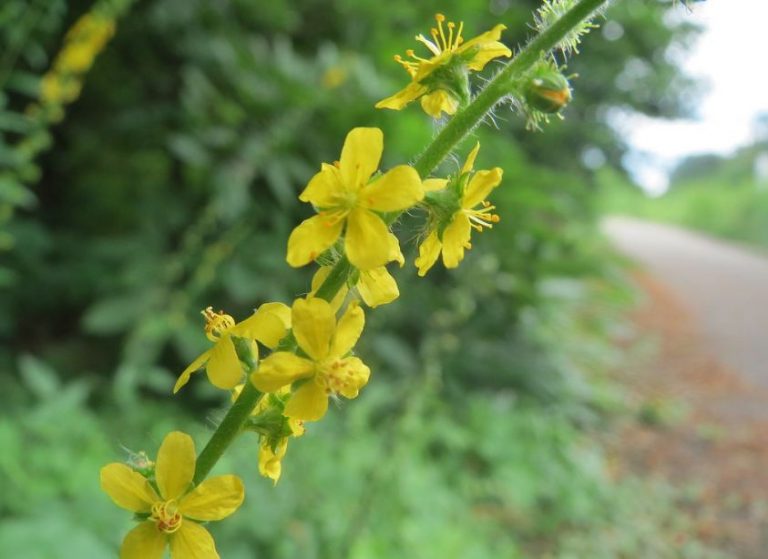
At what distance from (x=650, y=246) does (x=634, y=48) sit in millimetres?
17595

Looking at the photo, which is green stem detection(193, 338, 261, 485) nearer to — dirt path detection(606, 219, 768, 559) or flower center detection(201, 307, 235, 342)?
flower center detection(201, 307, 235, 342)

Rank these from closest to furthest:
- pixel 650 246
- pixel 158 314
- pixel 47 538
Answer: pixel 47 538
pixel 158 314
pixel 650 246

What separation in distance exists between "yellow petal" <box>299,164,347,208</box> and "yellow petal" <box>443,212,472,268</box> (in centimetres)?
15

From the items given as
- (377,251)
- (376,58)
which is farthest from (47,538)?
(376,58)

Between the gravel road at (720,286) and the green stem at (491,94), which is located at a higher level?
the gravel road at (720,286)

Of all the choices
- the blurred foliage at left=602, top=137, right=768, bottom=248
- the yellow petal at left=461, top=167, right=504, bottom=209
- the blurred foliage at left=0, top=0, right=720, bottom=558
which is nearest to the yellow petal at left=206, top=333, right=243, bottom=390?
the yellow petal at left=461, top=167, right=504, bottom=209

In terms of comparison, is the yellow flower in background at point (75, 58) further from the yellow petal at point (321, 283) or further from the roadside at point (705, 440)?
the roadside at point (705, 440)

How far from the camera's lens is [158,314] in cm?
360

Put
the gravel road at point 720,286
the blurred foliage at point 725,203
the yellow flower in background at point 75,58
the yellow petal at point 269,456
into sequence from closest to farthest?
the yellow petal at point 269,456
the yellow flower in background at point 75,58
the gravel road at point 720,286
the blurred foliage at point 725,203

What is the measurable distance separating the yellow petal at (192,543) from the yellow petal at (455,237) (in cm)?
42

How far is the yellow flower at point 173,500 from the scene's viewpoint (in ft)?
2.70

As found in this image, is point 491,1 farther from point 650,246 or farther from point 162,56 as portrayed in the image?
point 650,246

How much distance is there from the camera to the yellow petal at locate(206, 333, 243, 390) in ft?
2.81

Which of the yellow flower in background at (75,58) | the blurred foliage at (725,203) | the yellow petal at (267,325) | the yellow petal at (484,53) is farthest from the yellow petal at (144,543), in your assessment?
the blurred foliage at (725,203)
